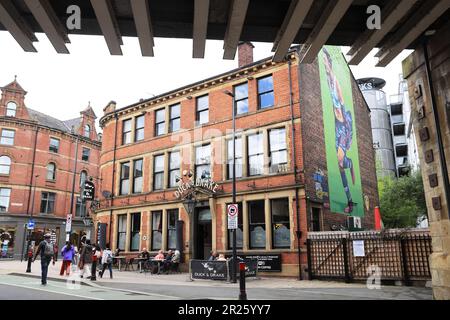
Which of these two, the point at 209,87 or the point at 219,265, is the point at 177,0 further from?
the point at 209,87

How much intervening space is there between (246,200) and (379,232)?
23.6ft

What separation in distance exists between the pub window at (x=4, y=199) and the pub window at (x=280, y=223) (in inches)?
1342

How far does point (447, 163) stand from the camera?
6.26 metres

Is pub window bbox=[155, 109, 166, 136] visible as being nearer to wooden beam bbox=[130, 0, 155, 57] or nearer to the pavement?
the pavement

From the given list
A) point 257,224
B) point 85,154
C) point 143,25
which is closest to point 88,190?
point 257,224

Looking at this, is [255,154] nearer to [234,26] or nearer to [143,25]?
[234,26]

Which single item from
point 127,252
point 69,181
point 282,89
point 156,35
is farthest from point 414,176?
point 156,35

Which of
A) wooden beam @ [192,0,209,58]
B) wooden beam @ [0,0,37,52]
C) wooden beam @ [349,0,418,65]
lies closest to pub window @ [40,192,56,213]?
wooden beam @ [0,0,37,52]

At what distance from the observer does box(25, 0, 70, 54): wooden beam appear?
4848 mm

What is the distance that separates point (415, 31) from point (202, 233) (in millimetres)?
19554

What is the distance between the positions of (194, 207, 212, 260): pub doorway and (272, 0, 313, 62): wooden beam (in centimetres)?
1775

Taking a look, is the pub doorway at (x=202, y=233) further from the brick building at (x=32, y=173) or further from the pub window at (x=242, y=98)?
the brick building at (x=32, y=173)

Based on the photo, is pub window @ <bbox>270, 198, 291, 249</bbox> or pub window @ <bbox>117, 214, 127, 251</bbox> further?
pub window @ <bbox>117, 214, 127, 251</bbox>

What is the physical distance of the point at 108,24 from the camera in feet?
17.3
